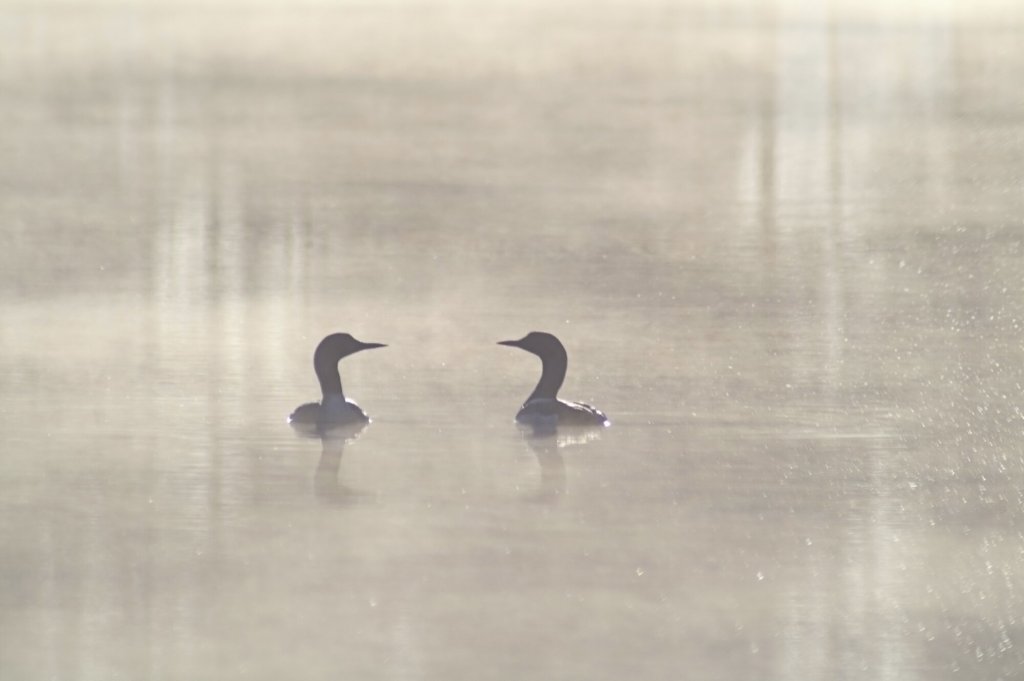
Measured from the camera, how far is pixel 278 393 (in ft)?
17.5

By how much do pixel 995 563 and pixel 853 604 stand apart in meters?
0.45

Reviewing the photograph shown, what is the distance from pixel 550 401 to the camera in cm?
512

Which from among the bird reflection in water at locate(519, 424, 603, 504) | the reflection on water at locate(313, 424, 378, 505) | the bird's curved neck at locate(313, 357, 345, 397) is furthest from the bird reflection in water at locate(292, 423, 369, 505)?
the bird reflection in water at locate(519, 424, 603, 504)

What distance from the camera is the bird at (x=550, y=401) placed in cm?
504

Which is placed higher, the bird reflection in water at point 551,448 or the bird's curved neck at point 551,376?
the bird's curved neck at point 551,376

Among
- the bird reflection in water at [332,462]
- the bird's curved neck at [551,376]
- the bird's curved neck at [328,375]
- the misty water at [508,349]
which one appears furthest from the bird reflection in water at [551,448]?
the bird's curved neck at [328,375]

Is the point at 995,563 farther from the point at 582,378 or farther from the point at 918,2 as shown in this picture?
the point at 918,2

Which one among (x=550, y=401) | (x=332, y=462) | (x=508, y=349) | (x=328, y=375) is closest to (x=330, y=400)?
(x=328, y=375)

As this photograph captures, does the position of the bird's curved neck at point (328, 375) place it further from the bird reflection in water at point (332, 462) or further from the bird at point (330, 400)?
the bird reflection in water at point (332, 462)

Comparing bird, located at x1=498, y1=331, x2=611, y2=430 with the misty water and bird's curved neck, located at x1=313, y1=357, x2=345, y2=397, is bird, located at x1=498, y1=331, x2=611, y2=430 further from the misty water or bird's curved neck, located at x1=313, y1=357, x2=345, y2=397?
bird's curved neck, located at x1=313, y1=357, x2=345, y2=397

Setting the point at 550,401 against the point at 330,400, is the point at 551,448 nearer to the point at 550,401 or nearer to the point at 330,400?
the point at 550,401

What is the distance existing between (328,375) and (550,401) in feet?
2.07

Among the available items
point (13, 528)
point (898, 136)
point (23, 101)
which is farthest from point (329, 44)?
point (13, 528)

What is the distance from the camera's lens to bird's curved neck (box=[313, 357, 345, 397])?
16.9 ft
